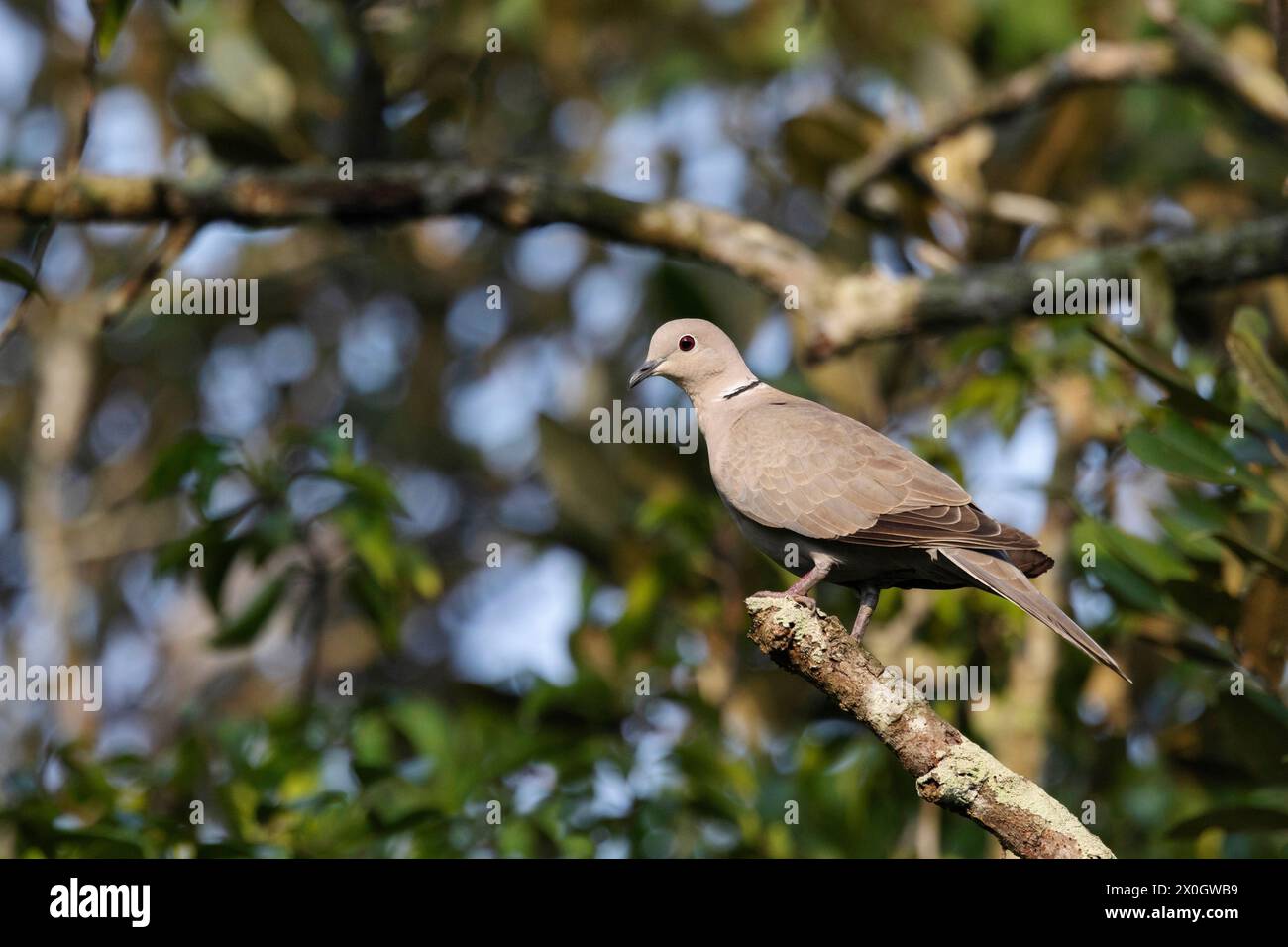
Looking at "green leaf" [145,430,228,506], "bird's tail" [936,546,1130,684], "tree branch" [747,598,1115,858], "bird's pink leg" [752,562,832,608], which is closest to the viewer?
"tree branch" [747,598,1115,858]

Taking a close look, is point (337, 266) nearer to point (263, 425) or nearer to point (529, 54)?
point (263, 425)

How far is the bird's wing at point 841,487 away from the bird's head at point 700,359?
1.49 ft

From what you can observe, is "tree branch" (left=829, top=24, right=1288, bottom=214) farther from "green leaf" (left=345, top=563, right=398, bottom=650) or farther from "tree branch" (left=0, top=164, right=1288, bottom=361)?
"green leaf" (left=345, top=563, right=398, bottom=650)

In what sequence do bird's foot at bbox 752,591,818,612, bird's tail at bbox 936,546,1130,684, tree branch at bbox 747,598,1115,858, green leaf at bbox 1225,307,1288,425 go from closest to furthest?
tree branch at bbox 747,598,1115,858, bird's tail at bbox 936,546,1130,684, bird's foot at bbox 752,591,818,612, green leaf at bbox 1225,307,1288,425

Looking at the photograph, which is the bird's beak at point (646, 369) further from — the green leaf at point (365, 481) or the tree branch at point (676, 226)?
the green leaf at point (365, 481)

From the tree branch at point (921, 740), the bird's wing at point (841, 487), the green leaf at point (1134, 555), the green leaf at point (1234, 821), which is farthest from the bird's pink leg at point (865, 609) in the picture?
the green leaf at point (1234, 821)

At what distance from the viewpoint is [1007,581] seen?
3596 millimetres

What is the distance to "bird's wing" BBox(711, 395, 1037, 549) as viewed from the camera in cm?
363

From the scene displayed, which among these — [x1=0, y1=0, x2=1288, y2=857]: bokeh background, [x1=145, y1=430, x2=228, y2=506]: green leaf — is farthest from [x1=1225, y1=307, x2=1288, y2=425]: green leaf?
[x1=145, y1=430, x2=228, y2=506]: green leaf

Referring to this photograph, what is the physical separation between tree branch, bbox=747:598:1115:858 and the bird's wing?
41cm

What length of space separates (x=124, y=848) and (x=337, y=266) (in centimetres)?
769

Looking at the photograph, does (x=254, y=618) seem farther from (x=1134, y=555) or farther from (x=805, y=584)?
(x=1134, y=555)

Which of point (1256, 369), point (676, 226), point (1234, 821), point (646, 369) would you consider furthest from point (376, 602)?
point (1256, 369)

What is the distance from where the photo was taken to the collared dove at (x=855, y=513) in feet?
11.8
